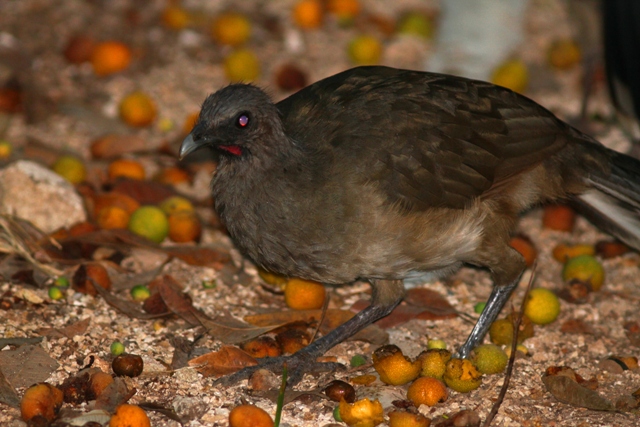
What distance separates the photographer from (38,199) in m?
5.90

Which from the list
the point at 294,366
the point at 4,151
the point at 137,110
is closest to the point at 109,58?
the point at 137,110

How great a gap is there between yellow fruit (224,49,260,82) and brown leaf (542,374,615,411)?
13.4 ft

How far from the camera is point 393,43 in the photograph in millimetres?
8492

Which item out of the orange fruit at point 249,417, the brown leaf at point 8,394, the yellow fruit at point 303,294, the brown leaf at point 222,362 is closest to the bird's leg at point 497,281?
the yellow fruit at point 303,294

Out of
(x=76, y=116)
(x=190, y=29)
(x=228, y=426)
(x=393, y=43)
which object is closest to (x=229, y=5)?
(x=190, y=29)

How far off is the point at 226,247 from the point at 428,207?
1.72 metres

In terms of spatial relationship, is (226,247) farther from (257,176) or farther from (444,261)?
(444,261)

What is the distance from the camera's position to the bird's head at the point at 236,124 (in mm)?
4797

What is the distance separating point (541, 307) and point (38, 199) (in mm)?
3396

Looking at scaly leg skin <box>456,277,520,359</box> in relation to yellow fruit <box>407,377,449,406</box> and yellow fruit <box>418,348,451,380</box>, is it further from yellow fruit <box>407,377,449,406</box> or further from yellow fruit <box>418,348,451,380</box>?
yellow fruit <box>407,377,449,406</box>

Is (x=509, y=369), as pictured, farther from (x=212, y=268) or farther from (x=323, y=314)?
(x=212, y=268)

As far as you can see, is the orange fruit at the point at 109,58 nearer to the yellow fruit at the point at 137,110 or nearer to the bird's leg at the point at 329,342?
the yellow fruit at the point at 137,110

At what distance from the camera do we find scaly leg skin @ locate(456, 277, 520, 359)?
524 cm

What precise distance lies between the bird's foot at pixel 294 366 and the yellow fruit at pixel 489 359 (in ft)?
2.56
